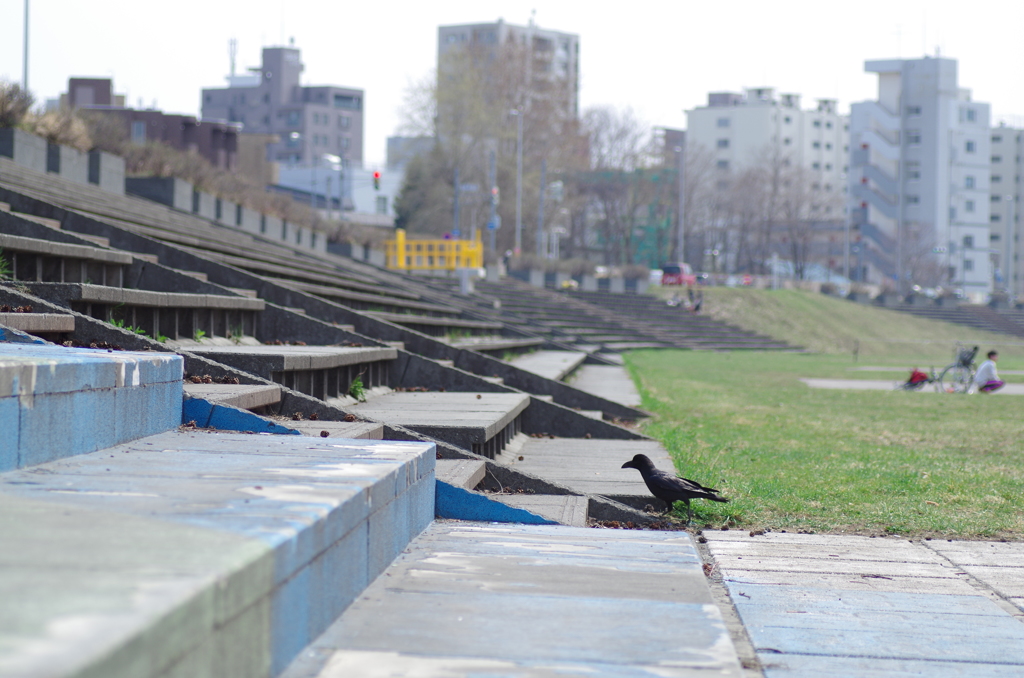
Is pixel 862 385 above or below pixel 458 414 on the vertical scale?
below

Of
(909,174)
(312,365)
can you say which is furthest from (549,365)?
(909,174)

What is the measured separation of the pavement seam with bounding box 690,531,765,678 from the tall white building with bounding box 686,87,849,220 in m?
114

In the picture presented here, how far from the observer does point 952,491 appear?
6.38 m

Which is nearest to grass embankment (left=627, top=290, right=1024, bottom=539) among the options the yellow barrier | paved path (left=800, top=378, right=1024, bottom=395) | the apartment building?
paved path (left=800, top=378, right=1024, bottom=395)

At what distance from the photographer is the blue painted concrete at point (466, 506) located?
4.19 meters

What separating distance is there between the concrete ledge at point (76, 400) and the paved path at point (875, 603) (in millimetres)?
2235

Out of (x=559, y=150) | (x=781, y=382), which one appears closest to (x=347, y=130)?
(x=559, y=150)

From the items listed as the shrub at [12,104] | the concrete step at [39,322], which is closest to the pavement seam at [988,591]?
the concrete step at [39,322]

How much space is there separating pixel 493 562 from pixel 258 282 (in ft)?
22.1

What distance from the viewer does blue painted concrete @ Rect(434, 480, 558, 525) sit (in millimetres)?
4188

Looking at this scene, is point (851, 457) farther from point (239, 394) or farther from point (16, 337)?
point (16, 337)

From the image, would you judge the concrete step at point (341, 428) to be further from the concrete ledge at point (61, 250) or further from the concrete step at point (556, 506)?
the concrete ledge at point (61, 250)

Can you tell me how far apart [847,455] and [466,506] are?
4946mm

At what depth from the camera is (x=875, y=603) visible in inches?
146
